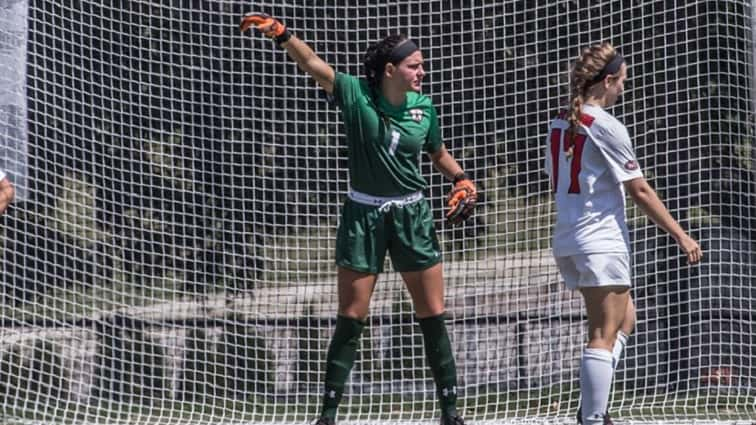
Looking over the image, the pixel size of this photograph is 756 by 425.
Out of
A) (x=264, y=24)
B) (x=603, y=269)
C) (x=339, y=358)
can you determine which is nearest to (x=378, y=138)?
(x=264, y=24)

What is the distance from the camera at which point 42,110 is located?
24.6 feet

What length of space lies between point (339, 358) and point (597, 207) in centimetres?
122

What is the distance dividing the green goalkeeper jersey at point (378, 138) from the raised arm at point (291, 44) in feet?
0.19

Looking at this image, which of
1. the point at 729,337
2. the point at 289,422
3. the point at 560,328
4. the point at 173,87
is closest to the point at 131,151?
the point at 173,87

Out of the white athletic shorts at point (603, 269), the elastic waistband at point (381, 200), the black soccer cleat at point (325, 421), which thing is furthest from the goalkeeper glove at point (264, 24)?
the black soccer cleat at point (325, 421)

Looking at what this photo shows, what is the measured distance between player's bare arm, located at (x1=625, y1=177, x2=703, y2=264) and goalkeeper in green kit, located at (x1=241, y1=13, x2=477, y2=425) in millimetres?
842

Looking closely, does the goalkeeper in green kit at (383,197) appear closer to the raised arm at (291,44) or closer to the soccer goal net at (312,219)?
the raised arm at (291,44)

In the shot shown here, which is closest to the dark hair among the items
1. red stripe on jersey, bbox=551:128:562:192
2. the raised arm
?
the raised arm

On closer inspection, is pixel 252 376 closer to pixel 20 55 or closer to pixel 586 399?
pixel 20 55

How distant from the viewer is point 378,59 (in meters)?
5.61

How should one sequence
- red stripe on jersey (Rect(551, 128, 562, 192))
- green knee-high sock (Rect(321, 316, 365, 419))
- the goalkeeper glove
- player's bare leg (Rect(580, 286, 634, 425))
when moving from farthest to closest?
green knee-high sock (Rect(321, 316, 365, 419)) < the goalkeeper glove < red stripe on jersey (Rect(551, 128, 562, 192)) < player's bare leg (Rect(580, 286, 634, 425))

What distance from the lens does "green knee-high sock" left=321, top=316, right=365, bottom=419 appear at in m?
5.65

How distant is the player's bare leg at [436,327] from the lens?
5.70 metres

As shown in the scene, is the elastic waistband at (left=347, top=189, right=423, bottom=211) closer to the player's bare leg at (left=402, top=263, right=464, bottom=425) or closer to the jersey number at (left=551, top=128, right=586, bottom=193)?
the player's bare leg at (left=402, top=263, right=464, bottom=425)
